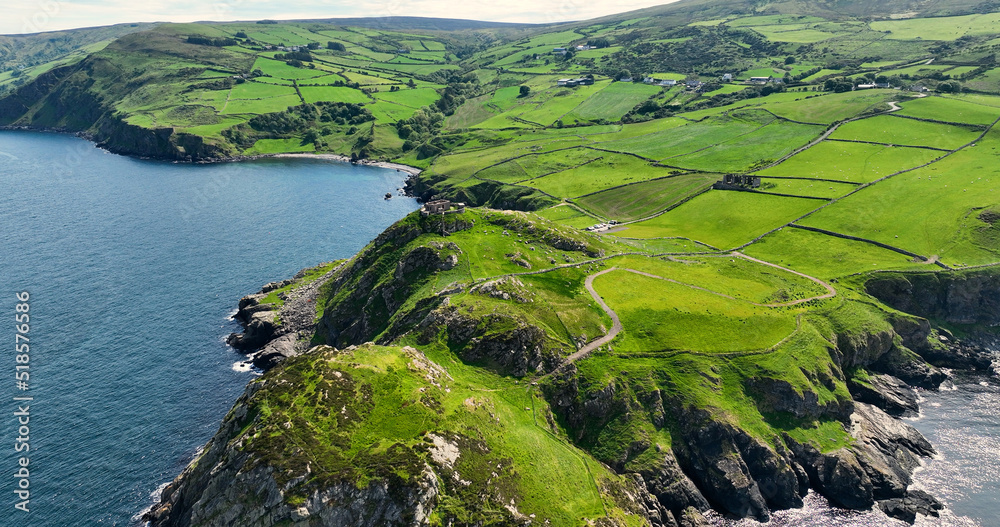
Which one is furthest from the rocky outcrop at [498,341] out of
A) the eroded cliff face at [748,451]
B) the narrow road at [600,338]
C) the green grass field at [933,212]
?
the green grass field at [933,212]

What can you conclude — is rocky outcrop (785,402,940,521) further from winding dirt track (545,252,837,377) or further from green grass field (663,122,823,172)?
green grass field (663,122,823,172)

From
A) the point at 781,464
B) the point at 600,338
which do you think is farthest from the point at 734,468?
the point at 600,338

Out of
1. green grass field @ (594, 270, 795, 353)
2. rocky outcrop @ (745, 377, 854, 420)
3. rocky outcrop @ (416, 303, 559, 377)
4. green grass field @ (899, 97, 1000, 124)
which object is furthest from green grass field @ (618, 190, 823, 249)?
green grass field @ (899, 97, 1000, 124)

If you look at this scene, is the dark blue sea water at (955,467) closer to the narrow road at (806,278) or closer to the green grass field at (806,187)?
the narrow road at (806,278)

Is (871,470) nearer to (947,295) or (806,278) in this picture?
(806,278)

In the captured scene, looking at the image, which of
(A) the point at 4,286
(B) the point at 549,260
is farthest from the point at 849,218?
(A) the point at 4,286

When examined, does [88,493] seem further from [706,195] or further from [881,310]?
[706,195]

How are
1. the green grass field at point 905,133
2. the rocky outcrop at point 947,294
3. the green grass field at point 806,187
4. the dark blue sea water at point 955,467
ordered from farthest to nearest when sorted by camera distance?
1. the green grass field at point 905,133
2. the green grass field at point 806,187
3. the rocky outcrop at point 947,294
4. the dark blue sea water at point 955,467

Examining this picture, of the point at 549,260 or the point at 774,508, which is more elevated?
the point at 549,260
